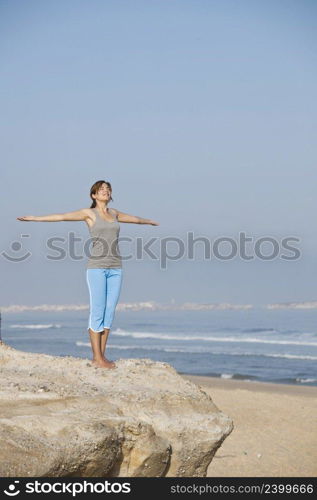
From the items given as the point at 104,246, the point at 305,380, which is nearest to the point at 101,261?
the point at 104,246

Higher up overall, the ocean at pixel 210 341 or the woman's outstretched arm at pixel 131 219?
the woman's outstretched arm at pixel 131 219

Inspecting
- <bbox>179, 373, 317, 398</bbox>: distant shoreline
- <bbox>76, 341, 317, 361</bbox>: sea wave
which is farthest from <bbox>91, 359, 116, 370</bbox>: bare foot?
<bbox>76, 341, 317, 361</bbox>: sea wave

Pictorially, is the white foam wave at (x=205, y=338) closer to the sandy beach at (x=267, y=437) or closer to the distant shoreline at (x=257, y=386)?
the distant shoreline at (x=257, y=386)

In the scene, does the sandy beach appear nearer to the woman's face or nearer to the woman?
the woman

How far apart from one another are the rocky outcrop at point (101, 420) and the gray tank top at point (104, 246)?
913mm

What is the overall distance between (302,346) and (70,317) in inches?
1372

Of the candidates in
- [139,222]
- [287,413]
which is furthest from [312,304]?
[139,222]

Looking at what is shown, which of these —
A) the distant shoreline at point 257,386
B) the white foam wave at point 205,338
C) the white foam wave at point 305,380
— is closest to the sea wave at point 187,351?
the white foam wave at point 205,338

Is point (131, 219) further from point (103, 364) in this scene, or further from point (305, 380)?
point (305, 380)

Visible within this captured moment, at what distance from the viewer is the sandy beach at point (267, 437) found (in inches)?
479

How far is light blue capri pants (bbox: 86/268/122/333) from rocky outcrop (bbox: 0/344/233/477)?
1.36ft

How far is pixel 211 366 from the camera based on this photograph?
1184 inches

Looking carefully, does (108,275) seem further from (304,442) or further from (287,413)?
(287,413)

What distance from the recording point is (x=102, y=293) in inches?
303
